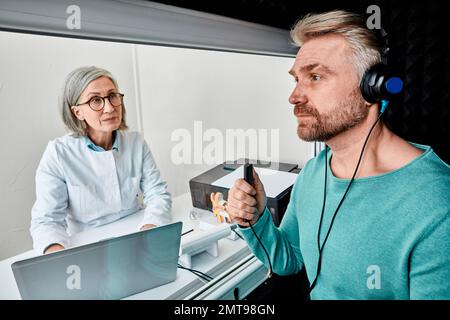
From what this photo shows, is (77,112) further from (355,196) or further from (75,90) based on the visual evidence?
(355,196)

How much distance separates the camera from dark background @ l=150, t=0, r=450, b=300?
1.08m

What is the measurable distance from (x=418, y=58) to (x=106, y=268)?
4.49 ft

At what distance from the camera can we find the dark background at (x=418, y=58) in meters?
1.07

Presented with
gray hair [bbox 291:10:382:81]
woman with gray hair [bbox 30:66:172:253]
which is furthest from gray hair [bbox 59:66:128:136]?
gray hair [bbox 291:10:382:81]

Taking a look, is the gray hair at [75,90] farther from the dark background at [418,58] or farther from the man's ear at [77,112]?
the dark background at [418,58]

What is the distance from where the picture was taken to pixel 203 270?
A: 909 mm

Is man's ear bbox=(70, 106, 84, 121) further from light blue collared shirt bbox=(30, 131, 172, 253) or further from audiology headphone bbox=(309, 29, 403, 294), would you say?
audiology headphone bbox=(309, 29, 403, 294)

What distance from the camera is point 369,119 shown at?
74 centimetres

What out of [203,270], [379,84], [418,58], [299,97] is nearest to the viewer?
[379,84]

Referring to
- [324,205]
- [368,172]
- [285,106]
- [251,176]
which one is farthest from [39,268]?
[285,106]

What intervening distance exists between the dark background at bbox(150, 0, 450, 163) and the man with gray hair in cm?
34

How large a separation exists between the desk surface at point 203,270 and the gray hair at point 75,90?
510mm

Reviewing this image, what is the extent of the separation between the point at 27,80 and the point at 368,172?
169 cm

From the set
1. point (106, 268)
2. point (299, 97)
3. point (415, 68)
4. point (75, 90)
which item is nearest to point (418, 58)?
point (415, 68)
